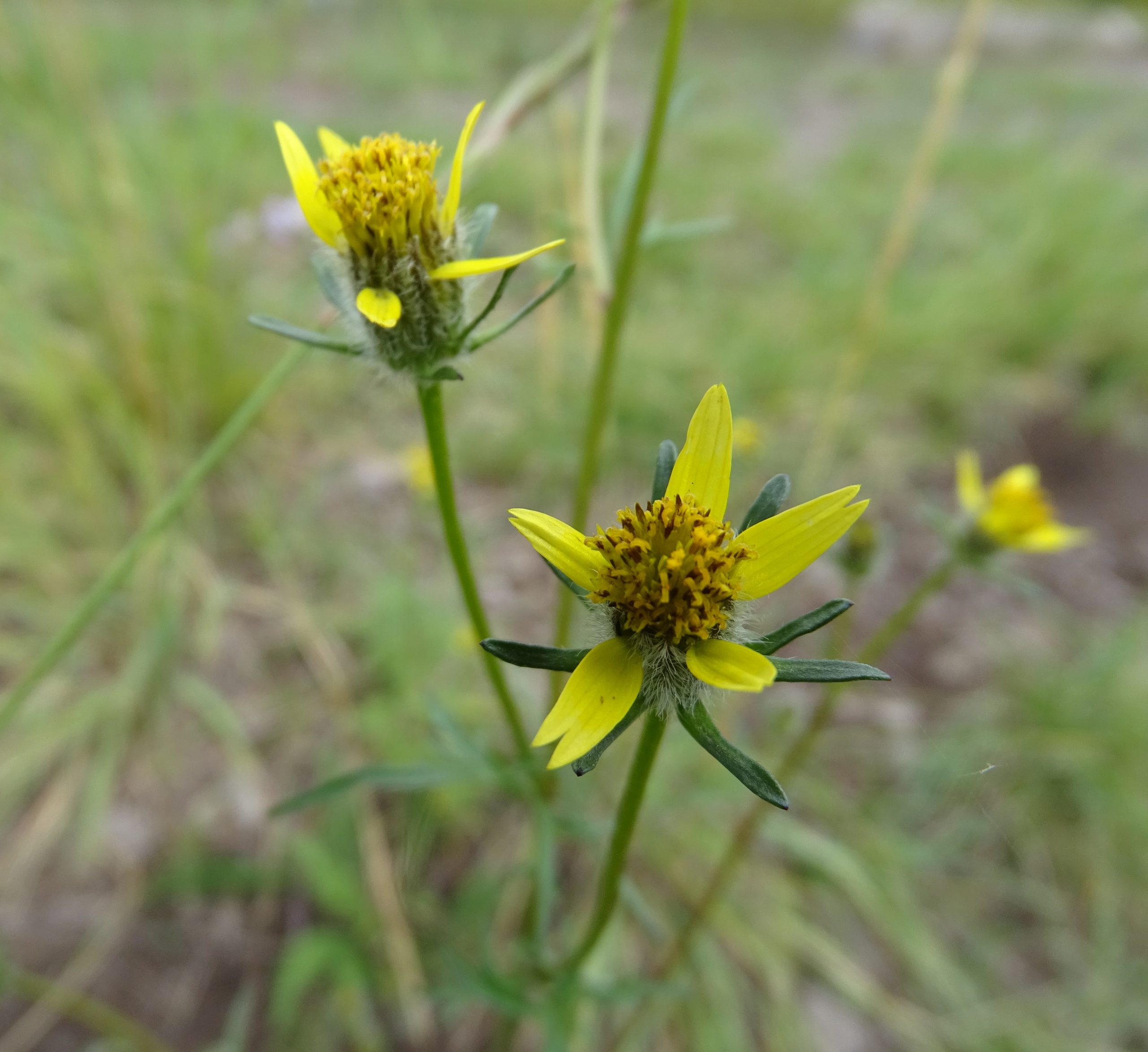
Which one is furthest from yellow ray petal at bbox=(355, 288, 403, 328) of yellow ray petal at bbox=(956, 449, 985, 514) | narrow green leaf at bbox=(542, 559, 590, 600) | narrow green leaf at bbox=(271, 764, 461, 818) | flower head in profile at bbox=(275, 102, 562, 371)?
A: yellow ray petal at bbox=(956, 449, 985, 514)

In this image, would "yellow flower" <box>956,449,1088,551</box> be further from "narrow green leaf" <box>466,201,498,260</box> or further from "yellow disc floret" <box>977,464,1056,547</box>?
"narrow green leaf" <box>466,201,498,260</box>

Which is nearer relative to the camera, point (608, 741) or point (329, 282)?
point (608, 741)

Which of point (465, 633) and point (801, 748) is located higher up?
point (465, 633)

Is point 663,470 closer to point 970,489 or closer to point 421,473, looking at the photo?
point 970,489

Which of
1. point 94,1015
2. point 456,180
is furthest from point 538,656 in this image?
point 94,1015

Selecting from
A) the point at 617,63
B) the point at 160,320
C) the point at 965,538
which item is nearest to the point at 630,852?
the point at 965,538

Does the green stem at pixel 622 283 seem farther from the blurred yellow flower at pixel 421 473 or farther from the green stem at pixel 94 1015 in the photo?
the green stem at pixel 94 1015
